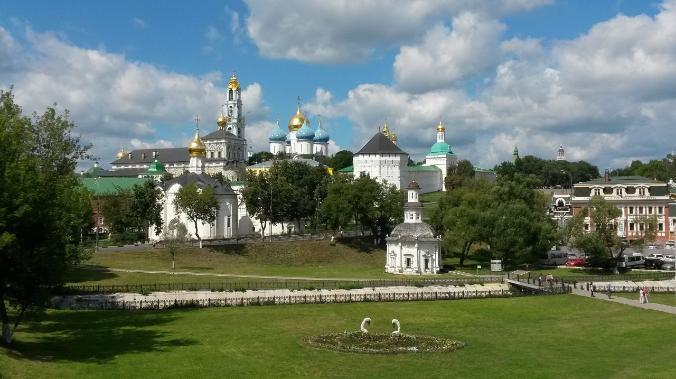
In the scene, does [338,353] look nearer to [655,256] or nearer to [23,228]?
[23,228]

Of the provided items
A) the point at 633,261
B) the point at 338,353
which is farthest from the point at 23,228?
the point at 633,261

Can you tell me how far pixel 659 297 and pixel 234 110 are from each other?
399 feet

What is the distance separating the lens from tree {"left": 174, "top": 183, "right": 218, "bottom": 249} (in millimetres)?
72312

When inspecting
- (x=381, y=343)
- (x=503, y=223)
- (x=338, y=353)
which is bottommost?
(x=338, y=353)

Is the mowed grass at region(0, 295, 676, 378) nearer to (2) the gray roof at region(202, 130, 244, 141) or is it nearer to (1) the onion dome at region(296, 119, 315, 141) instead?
(2) the gray roof at region(202, 130, 244, 141)

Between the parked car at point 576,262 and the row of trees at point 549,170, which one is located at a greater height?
the row of trees at point 549,170

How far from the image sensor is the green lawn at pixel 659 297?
1775 inches

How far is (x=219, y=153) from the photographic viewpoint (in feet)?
474

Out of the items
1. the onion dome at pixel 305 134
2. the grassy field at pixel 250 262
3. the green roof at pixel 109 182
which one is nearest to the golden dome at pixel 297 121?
the onion dome at pixel 305 134

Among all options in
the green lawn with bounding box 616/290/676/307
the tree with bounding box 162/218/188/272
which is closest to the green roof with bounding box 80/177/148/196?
the tree with bounding box 162/218/188/272

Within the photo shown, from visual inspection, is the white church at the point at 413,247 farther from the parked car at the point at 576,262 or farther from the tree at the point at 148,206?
the tree at the point at 148,206

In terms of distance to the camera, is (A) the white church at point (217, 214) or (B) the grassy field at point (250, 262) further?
(A) the white church at point (217, 214)

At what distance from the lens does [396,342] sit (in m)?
31.7

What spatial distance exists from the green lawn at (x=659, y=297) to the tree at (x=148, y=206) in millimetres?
49849
